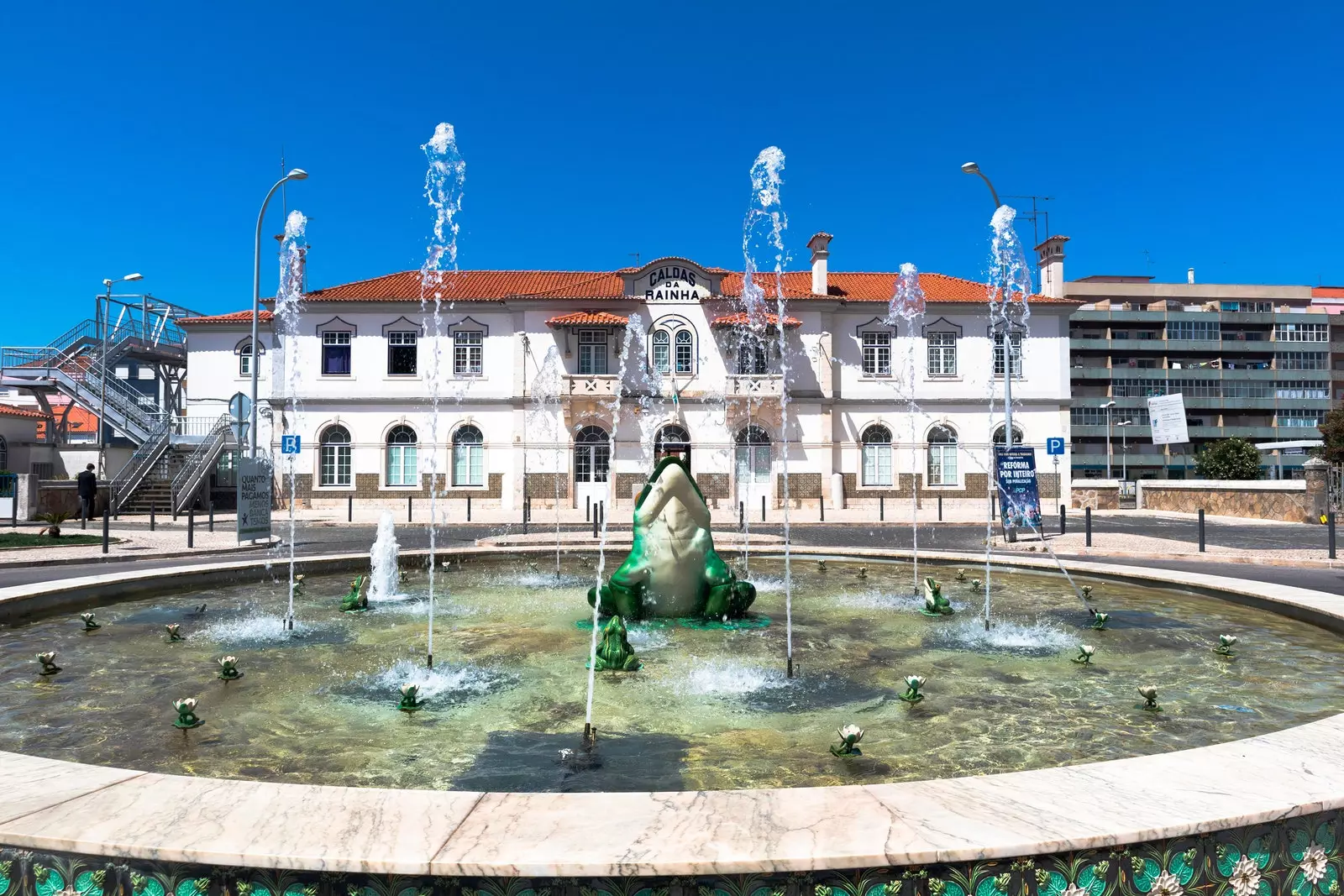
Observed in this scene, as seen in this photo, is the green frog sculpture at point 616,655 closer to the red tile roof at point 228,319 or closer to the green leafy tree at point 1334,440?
the red tile roof at point 228,319

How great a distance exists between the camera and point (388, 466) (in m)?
33.1

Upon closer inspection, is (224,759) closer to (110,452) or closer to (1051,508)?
(1051,508)

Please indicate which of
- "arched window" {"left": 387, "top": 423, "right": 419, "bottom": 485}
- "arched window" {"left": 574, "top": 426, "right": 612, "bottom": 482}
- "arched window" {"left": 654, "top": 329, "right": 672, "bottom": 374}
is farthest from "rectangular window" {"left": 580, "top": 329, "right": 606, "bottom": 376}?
"arched window" {"left": 387, "top": 423, "right": 419, "bottom": 485}

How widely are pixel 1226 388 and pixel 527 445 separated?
60.2m

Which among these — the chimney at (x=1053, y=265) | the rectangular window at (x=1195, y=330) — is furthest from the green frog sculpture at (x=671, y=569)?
the rectangular window at (x=1195, y=330)

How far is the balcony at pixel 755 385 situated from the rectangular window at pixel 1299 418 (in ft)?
181

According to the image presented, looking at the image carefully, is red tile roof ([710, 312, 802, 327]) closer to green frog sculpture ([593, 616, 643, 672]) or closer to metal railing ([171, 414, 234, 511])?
metal railing ([171, 414, 234, 511])

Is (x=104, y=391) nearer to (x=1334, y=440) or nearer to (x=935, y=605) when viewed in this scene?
(x=935, y=605)

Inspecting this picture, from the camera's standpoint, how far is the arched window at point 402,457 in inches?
1303

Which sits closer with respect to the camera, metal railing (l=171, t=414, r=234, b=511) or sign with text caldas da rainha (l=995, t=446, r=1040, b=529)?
sign with text caldas da rainha (l=995, t=446, r=1040, b=529)

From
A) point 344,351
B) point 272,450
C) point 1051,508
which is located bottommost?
point 1051,508

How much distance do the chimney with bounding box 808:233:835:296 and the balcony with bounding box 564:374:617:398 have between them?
372 inches

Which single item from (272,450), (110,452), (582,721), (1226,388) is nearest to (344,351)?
(272,450)

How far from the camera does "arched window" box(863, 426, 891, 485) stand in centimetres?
3372
